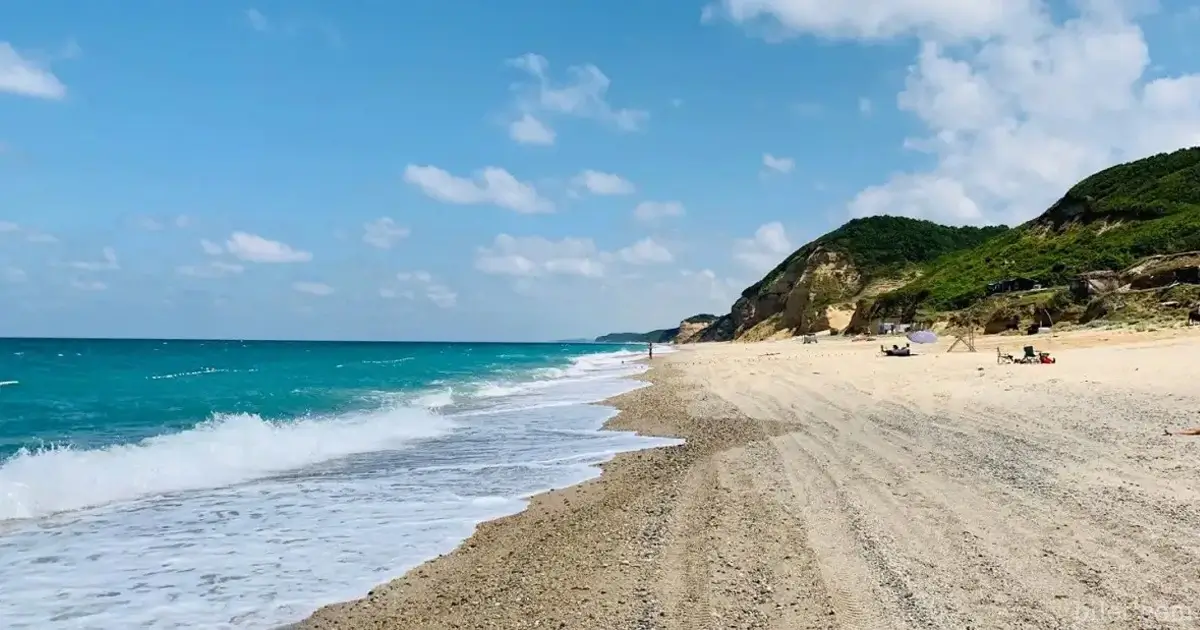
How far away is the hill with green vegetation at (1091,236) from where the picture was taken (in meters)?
47.1

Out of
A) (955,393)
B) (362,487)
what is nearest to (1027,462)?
(955,393)

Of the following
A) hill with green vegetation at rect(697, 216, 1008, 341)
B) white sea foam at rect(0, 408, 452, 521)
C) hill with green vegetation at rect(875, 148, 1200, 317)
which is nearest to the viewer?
white sea foam at rect(0, 408, 452, 521)

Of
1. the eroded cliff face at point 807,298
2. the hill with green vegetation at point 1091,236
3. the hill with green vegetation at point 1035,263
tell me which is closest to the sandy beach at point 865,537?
the hill with green vegetation at point 1035,263

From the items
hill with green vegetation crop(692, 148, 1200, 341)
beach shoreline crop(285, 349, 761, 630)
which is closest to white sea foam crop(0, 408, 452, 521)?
beach shoreline crop(285, 349, 761, 630)

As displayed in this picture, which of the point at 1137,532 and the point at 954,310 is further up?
the point at 954,310

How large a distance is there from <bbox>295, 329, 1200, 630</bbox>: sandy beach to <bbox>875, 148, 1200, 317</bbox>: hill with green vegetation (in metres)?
41.3

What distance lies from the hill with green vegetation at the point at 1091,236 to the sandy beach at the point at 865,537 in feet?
136

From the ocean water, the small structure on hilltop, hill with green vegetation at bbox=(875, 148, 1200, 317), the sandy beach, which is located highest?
hill with green vegetation at bbox=(875, 148, 1200, 317)

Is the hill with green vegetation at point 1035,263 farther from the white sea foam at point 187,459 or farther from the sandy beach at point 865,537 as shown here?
the white sea foam at point 187,459

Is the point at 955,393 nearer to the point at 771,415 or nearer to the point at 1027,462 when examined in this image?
the point at 771,415

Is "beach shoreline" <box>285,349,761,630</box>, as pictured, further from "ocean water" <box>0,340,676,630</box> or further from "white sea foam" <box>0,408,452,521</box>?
"white sea foam" <box>0,408,452,521</box>

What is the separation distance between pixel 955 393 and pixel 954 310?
40482 mm

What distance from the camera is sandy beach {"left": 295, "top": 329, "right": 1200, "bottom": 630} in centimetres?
504

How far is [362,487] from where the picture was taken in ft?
35.8
